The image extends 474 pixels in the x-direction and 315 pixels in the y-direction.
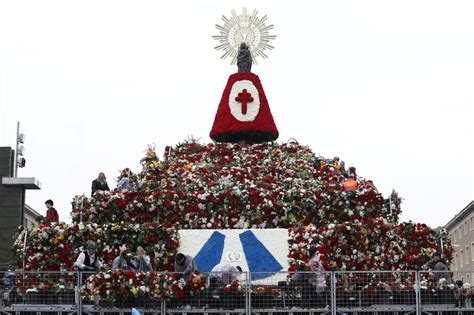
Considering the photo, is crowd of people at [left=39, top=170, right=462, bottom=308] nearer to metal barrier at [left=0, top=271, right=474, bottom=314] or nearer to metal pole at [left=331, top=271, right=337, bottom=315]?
metal barrier at [left=0, top=271, right=474, bottom=314]

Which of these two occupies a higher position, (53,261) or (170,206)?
(170,206)

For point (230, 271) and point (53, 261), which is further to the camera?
point (53, 261)

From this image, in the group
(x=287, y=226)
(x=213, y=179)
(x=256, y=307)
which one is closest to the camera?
(x=256, y=307)

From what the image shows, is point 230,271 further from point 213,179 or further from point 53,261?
point 213,179

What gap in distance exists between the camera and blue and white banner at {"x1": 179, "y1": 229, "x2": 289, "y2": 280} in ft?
88.7

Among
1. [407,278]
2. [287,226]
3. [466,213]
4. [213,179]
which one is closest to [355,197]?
[287,226]

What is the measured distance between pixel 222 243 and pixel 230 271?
19.0 feet

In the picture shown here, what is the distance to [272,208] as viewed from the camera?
29.0 metres

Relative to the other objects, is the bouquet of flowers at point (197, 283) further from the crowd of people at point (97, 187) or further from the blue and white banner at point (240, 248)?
the crowd of people at point (97, 187)

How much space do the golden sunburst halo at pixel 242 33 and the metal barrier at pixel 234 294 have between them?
56.4ft

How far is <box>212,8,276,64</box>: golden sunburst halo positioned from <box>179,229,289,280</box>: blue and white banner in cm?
1161

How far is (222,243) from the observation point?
27.3 m

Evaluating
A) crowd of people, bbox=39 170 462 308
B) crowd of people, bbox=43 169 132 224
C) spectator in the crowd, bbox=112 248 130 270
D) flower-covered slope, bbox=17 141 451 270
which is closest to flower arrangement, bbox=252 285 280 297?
crowd of people, bbox=39 170 462 308

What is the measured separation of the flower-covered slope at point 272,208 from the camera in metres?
26.6
